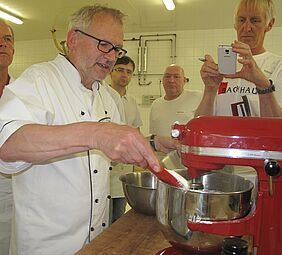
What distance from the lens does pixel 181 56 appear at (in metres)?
5.39

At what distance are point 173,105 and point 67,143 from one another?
2.49 metres

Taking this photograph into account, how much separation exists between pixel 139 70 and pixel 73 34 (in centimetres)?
420

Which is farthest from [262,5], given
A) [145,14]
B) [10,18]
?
[10,18]

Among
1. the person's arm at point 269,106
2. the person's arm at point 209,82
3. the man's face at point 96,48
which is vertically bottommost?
the person's arm at point 269,106

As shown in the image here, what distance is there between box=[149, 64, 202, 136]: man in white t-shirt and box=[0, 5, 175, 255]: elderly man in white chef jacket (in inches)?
70.0

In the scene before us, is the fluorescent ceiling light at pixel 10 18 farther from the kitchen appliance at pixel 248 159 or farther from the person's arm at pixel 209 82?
the kitchen appliance at pixel 248 159

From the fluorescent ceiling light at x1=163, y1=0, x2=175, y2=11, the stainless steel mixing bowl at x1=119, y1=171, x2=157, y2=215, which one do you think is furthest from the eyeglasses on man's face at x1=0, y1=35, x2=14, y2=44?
the fluorescent ceiling light at x1=163, y1=0, x2=175, y2=11

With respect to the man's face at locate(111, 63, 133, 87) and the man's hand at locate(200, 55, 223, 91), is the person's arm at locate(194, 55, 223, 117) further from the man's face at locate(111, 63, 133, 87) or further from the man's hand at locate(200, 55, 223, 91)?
the man's face at locate(111, 63, 133, 87)

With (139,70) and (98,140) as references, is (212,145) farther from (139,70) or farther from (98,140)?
(139,70)

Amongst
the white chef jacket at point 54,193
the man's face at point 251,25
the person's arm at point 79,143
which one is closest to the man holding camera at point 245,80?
the man's face at point 251,25

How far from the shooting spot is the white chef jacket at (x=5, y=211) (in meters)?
1.90

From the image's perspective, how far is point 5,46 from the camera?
211 centimetres

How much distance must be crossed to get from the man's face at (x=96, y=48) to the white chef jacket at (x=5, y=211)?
912 millimetres

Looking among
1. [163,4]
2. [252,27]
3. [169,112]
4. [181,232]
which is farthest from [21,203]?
[163,4]
